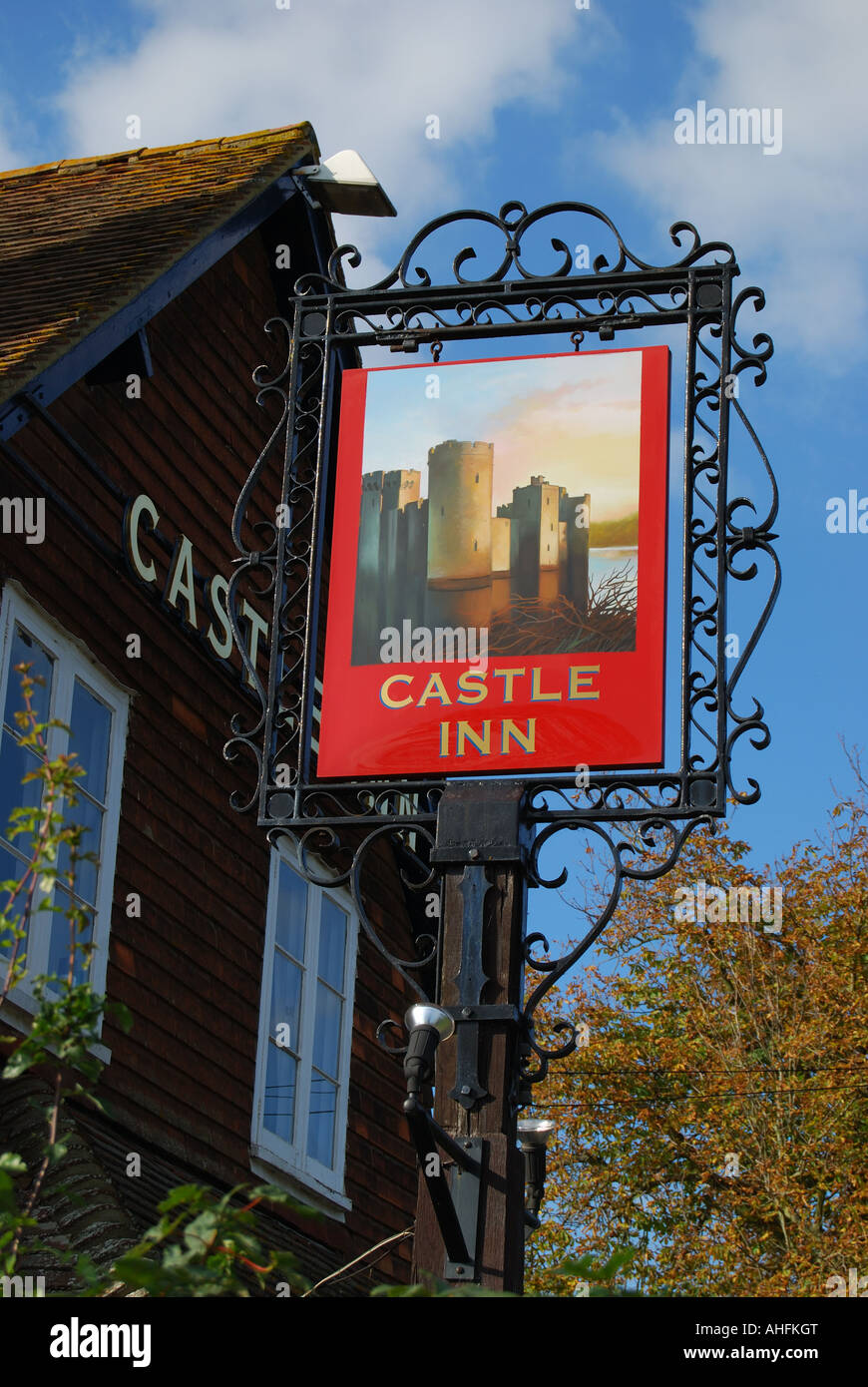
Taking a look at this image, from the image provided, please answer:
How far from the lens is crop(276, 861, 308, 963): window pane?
1113 cm

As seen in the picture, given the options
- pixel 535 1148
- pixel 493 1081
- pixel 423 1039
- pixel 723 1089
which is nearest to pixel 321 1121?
pixel 535 1148

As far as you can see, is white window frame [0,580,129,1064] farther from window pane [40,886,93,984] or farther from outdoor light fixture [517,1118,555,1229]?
outdoor light fixture [517,1118,555,1229]

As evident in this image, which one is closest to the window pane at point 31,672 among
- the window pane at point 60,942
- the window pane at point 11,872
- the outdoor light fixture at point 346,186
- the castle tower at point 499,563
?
the window pane at point 11,872

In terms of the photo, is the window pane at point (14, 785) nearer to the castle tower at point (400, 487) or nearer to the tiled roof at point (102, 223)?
the tiled roof at point (102, 223)

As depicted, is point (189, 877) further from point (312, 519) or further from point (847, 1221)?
point (847, 1221)

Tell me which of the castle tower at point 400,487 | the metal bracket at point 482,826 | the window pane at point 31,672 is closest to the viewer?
the metal bracket at point 482,826

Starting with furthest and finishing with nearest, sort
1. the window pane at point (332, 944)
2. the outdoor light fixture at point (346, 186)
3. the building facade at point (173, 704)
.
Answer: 1. the outdoor light fixture at point (346, 186)
2. the window pane at point (332, 944)
3. the building facade at point (173, 704)

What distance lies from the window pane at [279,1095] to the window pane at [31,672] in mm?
2849

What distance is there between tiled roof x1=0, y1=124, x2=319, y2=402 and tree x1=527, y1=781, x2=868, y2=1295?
13.8m

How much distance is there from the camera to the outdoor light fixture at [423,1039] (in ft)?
17.8

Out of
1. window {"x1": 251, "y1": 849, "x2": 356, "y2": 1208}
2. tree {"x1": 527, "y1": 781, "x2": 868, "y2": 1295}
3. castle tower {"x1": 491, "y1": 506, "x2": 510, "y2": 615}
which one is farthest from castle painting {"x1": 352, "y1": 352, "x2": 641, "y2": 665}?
tree {"x1": 527, "y1": 781, "x2": 868, "y2": 1295}

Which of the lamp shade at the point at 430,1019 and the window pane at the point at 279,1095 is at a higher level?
the window pane at the point at 279,1095

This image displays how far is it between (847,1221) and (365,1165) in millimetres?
11972
